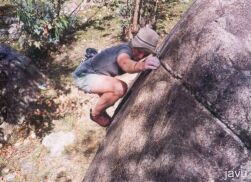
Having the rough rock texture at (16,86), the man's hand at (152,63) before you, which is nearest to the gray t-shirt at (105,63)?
the man's hand at (152,63)

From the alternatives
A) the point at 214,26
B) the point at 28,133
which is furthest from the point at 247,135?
the point at 28,133

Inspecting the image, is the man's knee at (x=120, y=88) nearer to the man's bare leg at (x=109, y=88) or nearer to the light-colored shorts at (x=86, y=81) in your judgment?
the man's bare leg at (x=109, y=88)

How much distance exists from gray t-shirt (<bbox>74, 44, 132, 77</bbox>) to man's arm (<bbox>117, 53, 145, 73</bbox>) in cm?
11

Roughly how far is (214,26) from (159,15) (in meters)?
5.99

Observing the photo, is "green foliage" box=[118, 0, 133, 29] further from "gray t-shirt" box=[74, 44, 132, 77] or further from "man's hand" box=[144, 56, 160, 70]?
"man's hand" box=[144, 56, 160, 70]

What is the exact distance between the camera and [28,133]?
5.82 meters

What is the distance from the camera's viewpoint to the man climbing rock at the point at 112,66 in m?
4.09

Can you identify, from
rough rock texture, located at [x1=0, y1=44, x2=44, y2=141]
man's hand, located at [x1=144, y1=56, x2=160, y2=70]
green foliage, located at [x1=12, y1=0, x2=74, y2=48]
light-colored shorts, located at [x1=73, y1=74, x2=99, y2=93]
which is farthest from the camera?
green foliage, located at [x1=12, y1=0, x2=74, y2=48]

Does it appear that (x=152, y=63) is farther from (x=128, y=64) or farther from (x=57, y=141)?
(x=57, y=141)

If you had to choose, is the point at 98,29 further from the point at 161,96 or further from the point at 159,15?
the point at 161,96

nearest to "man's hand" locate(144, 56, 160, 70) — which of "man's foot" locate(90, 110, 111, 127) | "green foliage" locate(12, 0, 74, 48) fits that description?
"man's foot" locate(90, 110, 111, 127)

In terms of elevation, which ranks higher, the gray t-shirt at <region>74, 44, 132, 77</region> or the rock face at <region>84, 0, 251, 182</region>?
the rock face at <region>84, 0, 251, 182</region>

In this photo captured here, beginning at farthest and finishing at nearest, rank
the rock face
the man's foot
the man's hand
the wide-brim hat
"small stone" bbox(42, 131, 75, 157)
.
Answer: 1. "small stone" bbox(42, 131, 75, 157)
2. the man's foot
3. the wide-brim hat
4. the man's hand
5. the rock face

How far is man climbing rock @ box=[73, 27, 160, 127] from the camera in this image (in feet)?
13.4
